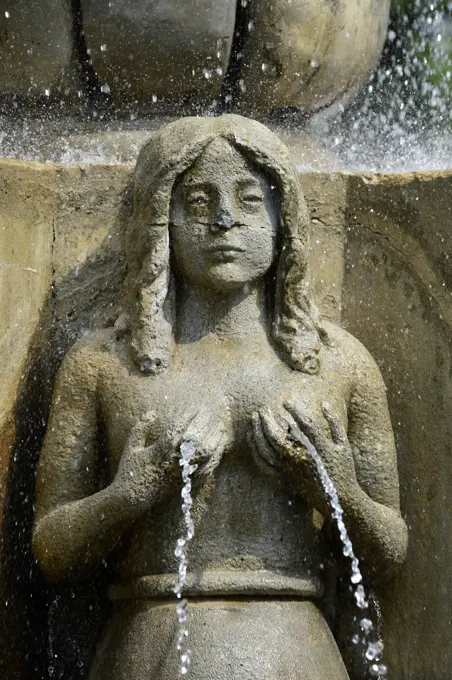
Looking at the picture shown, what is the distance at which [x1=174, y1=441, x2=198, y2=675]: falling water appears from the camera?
5.13m

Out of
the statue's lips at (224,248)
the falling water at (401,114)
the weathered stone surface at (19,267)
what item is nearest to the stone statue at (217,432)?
the statue's lips at (224,248)

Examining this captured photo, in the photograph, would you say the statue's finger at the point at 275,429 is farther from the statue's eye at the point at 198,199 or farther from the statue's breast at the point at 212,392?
the statue's eye at the point at 198,199

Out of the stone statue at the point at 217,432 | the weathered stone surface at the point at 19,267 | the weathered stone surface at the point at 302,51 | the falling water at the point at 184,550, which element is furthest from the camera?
the weathered stone surface at the point at 302,51

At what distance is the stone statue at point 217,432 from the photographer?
5234mm

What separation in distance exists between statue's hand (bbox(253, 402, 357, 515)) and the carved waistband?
10.9 inches

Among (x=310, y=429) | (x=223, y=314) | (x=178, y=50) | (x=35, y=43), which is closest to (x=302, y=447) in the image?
(x=310, y=429)

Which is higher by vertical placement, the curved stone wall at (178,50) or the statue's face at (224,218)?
the curved stone wall at (178,50)

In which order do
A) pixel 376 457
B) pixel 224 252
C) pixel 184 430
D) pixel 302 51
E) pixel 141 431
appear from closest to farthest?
1. pixel 184 430
2. pixel 141 431
3. pixel 224 252
4. pixel 376 457
5. pixel 302 51

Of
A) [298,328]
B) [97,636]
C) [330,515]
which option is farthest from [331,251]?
[97,636]

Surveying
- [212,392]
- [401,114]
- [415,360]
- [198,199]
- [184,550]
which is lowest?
[184,550]

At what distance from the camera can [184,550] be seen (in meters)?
5.32

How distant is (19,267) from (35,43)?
0.85m

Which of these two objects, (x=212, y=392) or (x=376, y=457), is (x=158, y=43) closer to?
(x=212, y=392)

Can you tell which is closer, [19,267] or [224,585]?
[224,585]
